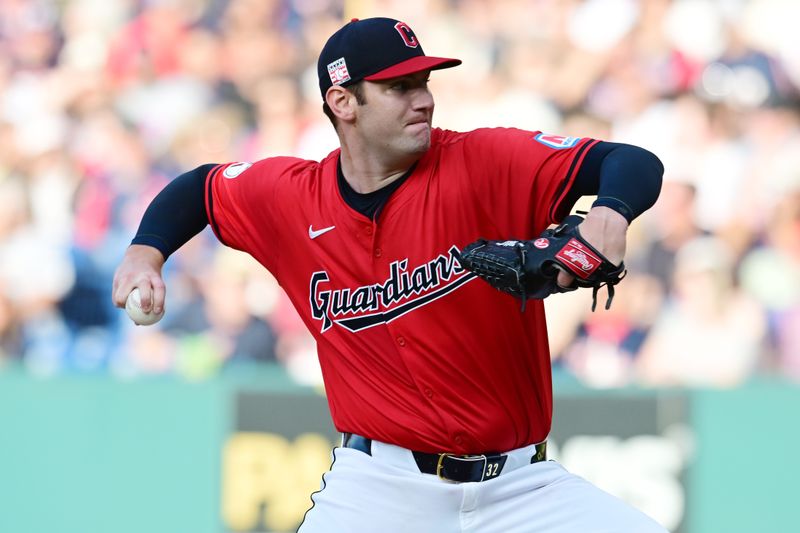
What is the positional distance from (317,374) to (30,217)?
2461mm

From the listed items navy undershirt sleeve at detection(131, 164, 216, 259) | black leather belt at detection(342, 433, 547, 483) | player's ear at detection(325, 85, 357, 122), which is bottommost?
black leather belt at detection(342, 433, 547, 483)

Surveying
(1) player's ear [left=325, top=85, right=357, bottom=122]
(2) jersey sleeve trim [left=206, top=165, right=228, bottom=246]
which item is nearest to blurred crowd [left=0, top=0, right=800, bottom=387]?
(2) jersey sleeve trim [left=206, top=165, right=228, bottom=246]

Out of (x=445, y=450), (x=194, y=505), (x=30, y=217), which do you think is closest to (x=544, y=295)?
(x=445, y=450)

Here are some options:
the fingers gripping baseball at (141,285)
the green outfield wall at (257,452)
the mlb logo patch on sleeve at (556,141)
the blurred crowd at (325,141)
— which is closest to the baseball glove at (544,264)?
the mlb logo patch on sleeve at (556,141)

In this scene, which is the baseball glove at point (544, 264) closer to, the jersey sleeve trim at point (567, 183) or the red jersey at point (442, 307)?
the jersey sleeve trim at point (567, 183)

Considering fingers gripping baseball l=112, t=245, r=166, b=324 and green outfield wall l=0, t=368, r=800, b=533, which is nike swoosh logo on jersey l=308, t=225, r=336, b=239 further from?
green outfield wall l=0, t=368, r=800, b=533

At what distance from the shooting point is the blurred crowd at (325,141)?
24.6 ft

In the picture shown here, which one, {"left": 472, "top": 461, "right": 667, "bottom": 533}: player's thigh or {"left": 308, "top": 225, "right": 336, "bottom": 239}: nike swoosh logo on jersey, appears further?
{"left": 308, "top": 225, "right": 336, "bottom": 239}: nike swoosh logo on jersey

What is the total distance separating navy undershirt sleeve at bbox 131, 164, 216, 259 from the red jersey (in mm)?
567

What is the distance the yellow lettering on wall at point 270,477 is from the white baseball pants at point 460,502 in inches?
138

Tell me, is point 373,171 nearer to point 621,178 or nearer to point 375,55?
point 375,55

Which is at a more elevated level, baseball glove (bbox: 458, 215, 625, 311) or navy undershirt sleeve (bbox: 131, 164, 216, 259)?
navy undershirt sleeve (bbox: 131, 164, 216, 259)

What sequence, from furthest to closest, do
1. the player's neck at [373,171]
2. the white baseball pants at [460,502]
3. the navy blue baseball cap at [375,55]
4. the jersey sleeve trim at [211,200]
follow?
the jersey sleeve trim at [211,200] → the player's neck at [373,171] → the navy blue baseball cap at [375,55] → the white baseball pants at [460,502]

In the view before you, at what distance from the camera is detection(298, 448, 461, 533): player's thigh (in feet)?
12.5
